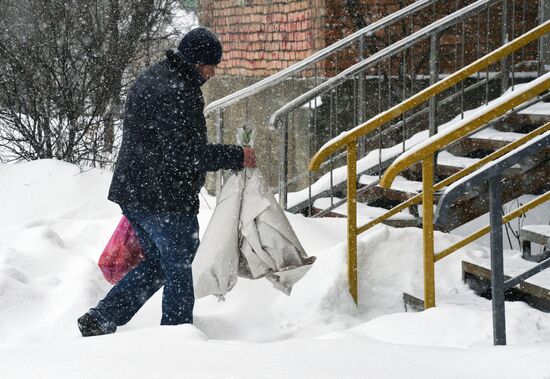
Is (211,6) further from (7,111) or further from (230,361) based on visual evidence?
(230,361)

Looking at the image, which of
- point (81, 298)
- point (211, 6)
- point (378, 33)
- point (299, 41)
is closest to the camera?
point (81, 298)

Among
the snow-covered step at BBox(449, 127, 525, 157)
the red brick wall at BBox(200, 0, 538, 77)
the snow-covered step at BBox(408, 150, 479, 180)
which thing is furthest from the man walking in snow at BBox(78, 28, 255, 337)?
the red brick wall at BBox(200, 0, 538, 77)

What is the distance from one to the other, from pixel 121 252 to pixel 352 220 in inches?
49.6

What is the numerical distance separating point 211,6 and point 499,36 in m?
4.46

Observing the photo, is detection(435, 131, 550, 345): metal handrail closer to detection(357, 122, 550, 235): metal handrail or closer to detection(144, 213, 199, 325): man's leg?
detection(144, 213, 199, 325): man's leg

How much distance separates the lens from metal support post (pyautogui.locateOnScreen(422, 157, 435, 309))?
14.5 feet

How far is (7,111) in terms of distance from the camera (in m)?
10.1

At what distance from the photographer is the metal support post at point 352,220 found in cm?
517

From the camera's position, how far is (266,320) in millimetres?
5254

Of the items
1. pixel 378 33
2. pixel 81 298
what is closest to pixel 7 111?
pixel 378 33

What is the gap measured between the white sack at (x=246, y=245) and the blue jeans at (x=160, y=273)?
184 millimetres

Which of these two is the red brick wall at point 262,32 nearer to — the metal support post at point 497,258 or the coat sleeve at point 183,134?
the coat sleeve at point 183,134

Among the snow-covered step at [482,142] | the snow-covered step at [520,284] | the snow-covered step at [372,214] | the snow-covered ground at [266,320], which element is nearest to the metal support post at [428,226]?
the snow-covered ground at [266,320]

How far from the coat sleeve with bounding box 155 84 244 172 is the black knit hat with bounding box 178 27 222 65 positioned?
7.3 inches
